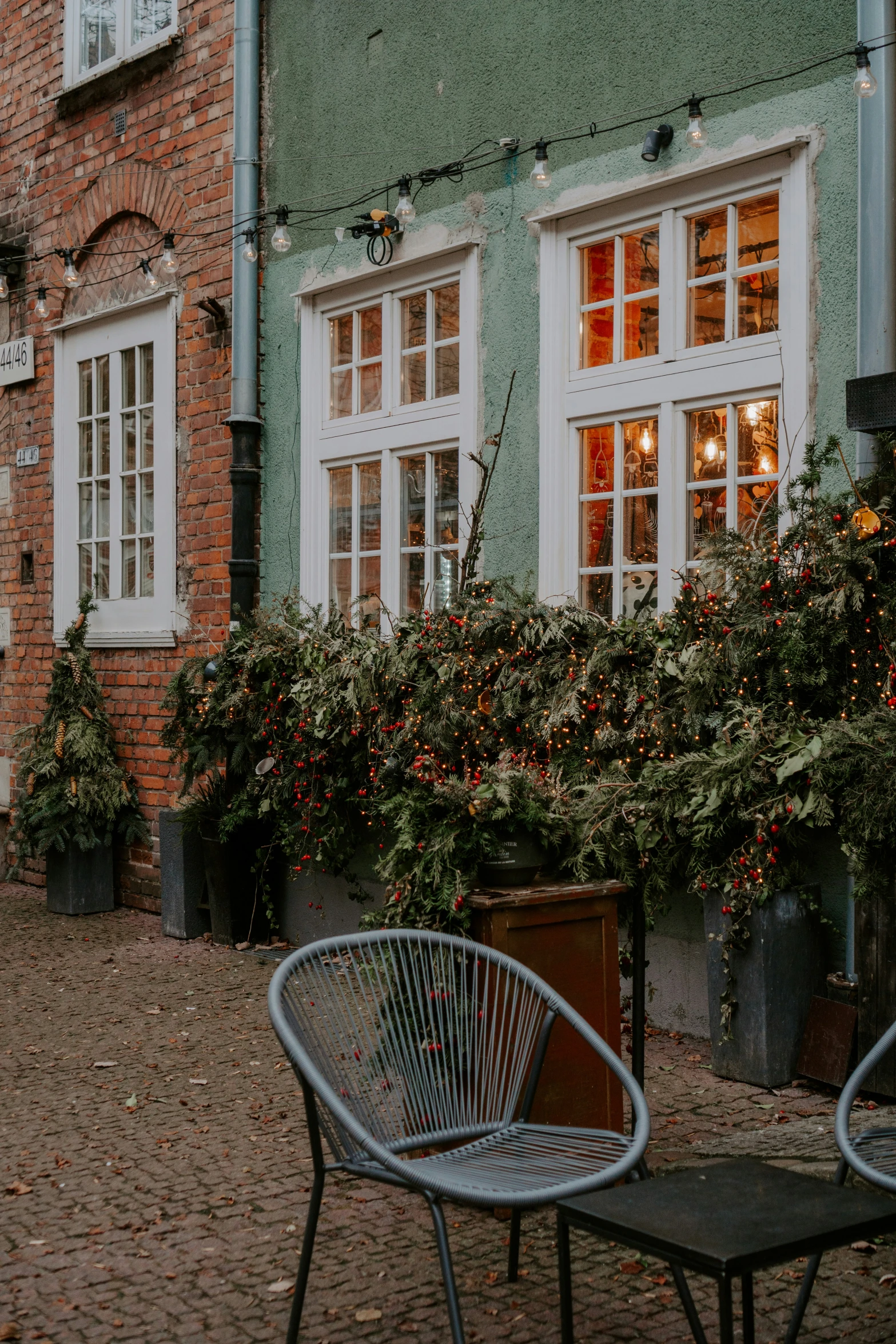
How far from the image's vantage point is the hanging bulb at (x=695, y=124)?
5.49 meters

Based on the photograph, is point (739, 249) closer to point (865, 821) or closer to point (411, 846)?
point (865, 821)

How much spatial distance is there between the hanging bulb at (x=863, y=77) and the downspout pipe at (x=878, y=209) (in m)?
0.13

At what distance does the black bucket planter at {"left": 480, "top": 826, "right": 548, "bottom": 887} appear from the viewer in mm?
3965

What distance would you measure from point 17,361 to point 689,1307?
8.90m

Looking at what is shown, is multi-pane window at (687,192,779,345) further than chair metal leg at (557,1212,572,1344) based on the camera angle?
Yes

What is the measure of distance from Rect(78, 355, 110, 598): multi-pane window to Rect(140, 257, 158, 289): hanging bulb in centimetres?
96

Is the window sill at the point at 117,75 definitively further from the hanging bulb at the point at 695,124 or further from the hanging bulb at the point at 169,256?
the hanging bulb at the point at 695,124

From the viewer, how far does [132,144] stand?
896 centimetres

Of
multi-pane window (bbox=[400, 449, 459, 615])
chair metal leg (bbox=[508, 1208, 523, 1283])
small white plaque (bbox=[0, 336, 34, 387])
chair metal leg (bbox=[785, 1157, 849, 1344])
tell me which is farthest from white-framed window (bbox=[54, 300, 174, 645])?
chair metal leg (bbox=[785, 1157, 849, 1344])

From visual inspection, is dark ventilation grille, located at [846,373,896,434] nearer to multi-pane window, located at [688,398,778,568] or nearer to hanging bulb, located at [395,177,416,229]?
multi-pane window, located at [688,398,778,568]

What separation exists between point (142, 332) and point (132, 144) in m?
1.20

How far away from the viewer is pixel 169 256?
7883 mm

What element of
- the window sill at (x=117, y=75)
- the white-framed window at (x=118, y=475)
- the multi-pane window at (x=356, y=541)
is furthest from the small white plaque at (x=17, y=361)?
the multi-pane window at (x=356, y=541)

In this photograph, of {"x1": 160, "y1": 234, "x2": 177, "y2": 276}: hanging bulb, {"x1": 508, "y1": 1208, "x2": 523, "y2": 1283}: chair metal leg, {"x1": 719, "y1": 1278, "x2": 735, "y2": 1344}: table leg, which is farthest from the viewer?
{"x1": 160, "y1": 234, "x2": 177, "y2": 276}: hanging bulb
